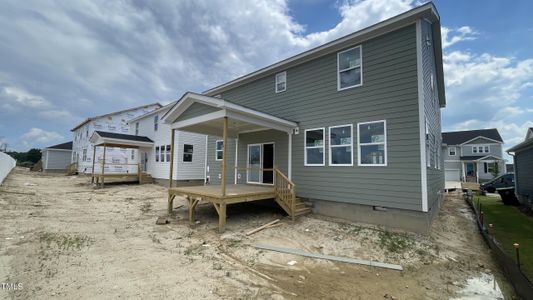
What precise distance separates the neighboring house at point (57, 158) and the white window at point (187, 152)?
2619 cm

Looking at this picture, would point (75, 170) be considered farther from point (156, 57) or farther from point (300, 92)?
point (300, 92)

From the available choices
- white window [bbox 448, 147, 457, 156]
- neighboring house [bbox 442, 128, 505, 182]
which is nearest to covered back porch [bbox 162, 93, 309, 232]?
neighboring house [bbox 442, 128, 505, 182]

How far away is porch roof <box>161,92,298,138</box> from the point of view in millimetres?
7109

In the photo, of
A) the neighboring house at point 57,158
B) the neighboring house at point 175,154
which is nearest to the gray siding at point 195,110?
the neighboring house at point 175,154

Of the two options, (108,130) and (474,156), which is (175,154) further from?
(474,156)

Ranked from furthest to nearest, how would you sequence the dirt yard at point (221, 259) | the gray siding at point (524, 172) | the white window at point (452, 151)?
1. the white window at point (452, 151)
2. the gray siding at point (524, 172)
3. the dirt yard at point (221, 259)

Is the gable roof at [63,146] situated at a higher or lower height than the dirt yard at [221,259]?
higher

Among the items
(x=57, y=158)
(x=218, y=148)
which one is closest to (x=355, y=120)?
(x=218, y=148)

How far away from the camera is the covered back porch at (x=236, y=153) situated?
279 inches

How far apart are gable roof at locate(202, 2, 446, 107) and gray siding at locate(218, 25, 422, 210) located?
8.5 inches

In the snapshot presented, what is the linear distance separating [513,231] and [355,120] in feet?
20.5

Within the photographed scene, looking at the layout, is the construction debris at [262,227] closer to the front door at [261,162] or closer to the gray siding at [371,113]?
the gray siding at [371,113]

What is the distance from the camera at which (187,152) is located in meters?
16.7

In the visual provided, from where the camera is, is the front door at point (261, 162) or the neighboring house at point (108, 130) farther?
the neighboring house at point (108, 130)
